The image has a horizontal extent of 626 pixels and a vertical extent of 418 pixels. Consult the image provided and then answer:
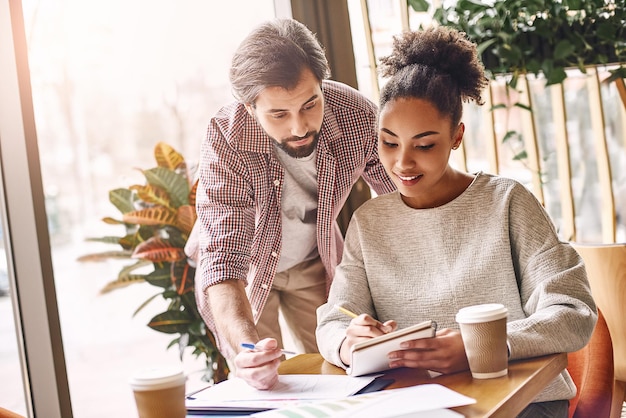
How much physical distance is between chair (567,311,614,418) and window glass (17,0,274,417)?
6.36 feet

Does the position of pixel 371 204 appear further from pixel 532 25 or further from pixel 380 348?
pixel 532 25

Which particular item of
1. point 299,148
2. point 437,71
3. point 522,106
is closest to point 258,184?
point 299,148

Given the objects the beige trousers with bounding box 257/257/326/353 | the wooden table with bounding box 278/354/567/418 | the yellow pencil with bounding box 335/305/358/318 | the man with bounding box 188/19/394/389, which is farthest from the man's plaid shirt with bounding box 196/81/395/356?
the wooden table with bounding box 278/354/567/418

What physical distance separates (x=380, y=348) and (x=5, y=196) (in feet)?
4.63

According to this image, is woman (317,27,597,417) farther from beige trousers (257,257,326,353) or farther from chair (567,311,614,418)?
beige trousers (257,257,326,353)

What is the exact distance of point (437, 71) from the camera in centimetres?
173

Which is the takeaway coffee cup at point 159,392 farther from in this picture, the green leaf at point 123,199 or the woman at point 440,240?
the green leaf at point 123,199

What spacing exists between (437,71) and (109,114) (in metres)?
2.17

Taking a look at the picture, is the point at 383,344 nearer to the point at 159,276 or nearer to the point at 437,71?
the point at 437,71

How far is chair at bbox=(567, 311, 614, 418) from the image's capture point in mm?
1706

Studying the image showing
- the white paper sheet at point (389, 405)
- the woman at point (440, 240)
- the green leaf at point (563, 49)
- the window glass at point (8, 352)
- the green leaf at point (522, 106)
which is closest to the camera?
the white paper sheet at point (389, 405)

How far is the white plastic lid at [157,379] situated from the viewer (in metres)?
1.20

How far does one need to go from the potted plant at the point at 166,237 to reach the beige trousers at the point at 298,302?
21.6 inches

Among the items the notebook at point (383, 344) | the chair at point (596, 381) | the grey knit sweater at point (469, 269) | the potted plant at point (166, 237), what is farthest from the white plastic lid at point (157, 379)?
the potted plant at point (166, 237)
